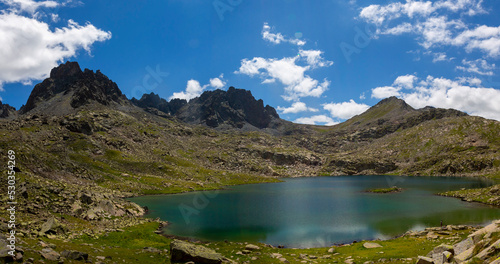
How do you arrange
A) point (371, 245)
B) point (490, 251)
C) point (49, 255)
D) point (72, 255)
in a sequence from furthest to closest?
point (371, 245) → point (72, 255) → point (49, 255) → point (490, 251)

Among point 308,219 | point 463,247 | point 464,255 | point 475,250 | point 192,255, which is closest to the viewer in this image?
point 475,250

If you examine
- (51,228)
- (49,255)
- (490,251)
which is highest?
(490,251)

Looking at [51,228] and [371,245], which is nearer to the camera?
[51,228]

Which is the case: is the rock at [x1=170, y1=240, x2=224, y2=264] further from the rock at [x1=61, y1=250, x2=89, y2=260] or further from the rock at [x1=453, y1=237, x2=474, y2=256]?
the rock at [x1=453, y1=237, x2=474, y2=256]

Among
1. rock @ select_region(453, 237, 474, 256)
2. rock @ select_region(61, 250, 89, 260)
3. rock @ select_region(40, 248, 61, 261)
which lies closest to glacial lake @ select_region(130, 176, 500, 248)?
rock @ select_region(453, 237, 474, 256)

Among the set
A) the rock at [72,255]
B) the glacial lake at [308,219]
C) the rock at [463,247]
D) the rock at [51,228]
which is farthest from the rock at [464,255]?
the rock at [51,228]

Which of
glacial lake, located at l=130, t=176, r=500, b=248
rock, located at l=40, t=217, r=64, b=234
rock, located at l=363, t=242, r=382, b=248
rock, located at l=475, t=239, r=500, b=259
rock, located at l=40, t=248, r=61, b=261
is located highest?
rock, located at l=475, t=239, r=500, b=259

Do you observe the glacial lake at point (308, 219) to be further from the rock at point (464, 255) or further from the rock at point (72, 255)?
the rock at point (464, 255)

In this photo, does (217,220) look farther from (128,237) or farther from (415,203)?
(415,203)


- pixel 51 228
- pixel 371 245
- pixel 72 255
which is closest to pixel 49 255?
pixel 72 255

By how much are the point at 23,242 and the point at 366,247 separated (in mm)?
41053

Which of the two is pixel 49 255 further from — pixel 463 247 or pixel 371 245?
pixel 371 245

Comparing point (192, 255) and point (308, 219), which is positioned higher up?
point (192, 255)

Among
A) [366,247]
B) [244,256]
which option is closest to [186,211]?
[244,256]
